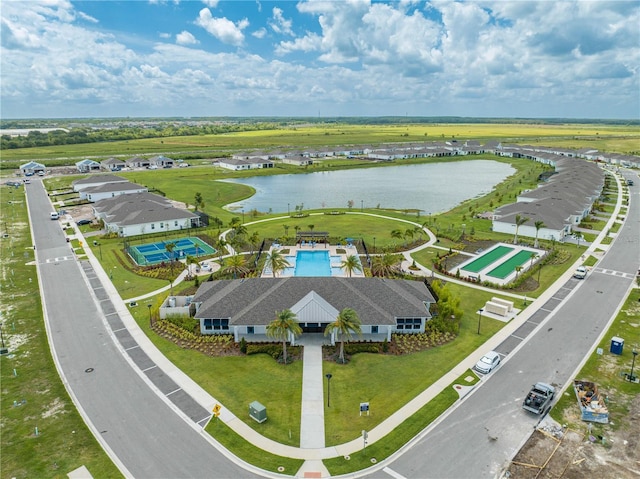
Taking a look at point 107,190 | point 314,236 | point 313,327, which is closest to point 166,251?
point 314,236

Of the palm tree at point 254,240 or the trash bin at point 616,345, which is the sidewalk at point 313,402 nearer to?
the trash bin at point 616,345

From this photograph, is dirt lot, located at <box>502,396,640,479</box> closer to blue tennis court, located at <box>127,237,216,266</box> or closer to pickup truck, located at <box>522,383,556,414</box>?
pickup truck, located at <box>522,383,556,414</box>

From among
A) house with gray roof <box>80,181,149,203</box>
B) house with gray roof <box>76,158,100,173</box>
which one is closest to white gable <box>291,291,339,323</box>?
house with gray roof <box>80,181,149,203</box>

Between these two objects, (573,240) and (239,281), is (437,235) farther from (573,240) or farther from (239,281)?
(239,281)

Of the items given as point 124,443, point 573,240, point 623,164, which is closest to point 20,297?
point 124,443

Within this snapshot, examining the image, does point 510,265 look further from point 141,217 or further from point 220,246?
point 141,217
